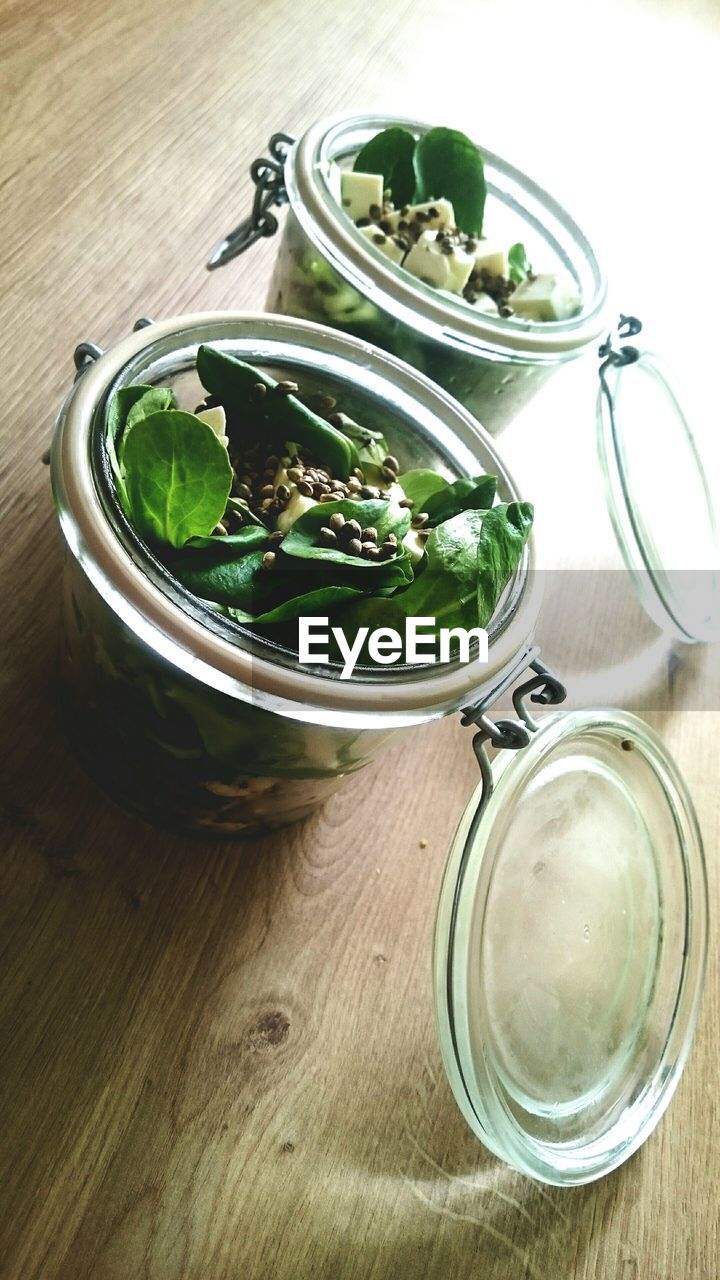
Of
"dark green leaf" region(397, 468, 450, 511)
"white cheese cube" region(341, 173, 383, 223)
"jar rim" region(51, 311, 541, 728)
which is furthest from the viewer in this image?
"white cheese cube" region(341, 173, 383, 223)

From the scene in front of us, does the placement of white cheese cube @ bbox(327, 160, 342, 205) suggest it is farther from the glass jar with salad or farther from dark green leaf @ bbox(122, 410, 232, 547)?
dark green leaf @ bbox(122, 410, 232, 547)

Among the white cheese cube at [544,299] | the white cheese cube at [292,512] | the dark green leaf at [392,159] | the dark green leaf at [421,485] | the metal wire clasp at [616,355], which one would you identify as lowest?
the metal wire clasp at [616,355]

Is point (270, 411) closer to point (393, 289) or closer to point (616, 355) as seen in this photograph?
point (393, 289)

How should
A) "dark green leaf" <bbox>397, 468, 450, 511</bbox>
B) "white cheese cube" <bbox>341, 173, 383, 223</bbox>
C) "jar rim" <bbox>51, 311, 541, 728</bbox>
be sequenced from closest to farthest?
1. "jar rim" <bbox>51, 311, 541, 728</bbox>
2. "dark green leaf" <bbox>397, 468, 450, 511</bbox>
3. "white cheese cube" <bbox>341, 173, 383, 223</bbox>

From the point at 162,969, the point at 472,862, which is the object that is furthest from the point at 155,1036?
the point at 472,862

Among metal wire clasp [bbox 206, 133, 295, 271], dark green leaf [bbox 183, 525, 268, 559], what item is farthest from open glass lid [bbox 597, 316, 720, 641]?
dark green leaf [bbox 183, 525, 268, 559]

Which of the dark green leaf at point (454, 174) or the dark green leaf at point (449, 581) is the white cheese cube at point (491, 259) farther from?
the dark green leaf at point (449, 581)

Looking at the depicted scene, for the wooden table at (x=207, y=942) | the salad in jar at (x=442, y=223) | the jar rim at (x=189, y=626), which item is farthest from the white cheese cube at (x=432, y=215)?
the jar rim at (x=189, y=626)
